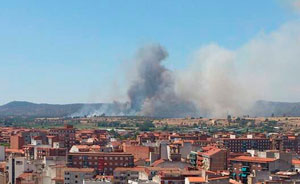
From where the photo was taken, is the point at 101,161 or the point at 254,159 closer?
the point at 101,161

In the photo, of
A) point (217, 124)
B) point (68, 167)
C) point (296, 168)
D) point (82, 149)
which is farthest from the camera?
point (217, 124)

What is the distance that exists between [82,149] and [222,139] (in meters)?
25.0

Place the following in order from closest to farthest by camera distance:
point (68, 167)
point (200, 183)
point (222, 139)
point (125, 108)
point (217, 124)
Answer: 1. point (200, 183)
2. point (68, 167)
3. point (222, 139)
4. point (217, 124)
5. point (125, 108)

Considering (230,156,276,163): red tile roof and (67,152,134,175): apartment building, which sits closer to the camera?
(67,152,134,175): apartment building

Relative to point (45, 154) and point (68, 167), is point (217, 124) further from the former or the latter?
point (68, 167)

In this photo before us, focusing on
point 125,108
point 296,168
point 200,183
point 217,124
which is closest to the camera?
point 200,183

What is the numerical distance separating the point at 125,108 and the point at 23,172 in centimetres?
14593

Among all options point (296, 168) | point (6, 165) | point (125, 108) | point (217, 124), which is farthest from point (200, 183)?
point (125, 108)

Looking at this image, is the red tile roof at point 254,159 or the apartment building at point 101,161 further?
→ the red tile roof at point 254,159

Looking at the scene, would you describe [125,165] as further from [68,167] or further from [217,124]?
[217,124]

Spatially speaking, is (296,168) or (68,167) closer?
(68,167)

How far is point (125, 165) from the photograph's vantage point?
4944 cm

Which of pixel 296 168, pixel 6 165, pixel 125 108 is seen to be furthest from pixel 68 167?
pixel 125 108

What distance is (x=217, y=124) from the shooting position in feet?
483
